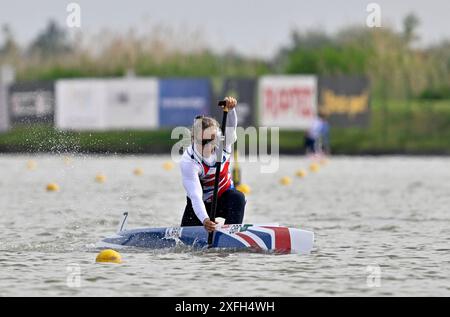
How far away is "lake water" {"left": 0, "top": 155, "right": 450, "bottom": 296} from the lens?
11008 mm

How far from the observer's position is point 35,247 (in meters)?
13.9

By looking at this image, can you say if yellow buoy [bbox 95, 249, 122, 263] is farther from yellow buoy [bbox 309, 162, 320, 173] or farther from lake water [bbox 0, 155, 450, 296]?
yellow buoy [bbox 309, 162, 320, 173]

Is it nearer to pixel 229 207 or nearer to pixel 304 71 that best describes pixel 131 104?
pixel 304 71

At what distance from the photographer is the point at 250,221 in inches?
668

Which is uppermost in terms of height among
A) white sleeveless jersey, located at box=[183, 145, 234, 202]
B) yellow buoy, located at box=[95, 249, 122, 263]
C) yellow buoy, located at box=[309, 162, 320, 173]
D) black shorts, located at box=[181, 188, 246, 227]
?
white sleeveless jersey, located at box=[183, 145, 234, 202]

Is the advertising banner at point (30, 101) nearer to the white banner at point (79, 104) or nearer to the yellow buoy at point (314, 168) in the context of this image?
the white banner at point (79, 104)

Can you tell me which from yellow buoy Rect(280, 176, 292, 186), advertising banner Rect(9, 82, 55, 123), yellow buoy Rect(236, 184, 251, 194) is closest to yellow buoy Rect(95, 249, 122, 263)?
yellow buoy Rect(236, 184, 251, 194)

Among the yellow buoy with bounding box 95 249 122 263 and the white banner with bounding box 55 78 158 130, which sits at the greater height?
the white banner with bounding box 55 78 158 130

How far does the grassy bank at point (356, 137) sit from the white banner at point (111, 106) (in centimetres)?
39

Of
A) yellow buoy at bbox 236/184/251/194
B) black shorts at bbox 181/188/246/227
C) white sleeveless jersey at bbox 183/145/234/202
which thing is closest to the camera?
white sleeveless jersey at bbox 183/145/234/202

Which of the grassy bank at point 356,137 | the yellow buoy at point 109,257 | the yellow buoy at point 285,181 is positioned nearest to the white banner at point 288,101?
the grassy bank at point 356,137

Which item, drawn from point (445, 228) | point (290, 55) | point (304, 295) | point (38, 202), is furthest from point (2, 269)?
point (290, 55)

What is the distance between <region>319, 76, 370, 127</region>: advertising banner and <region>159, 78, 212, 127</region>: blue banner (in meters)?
3.48

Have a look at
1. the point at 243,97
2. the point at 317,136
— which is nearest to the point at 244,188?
the point at 317,136
